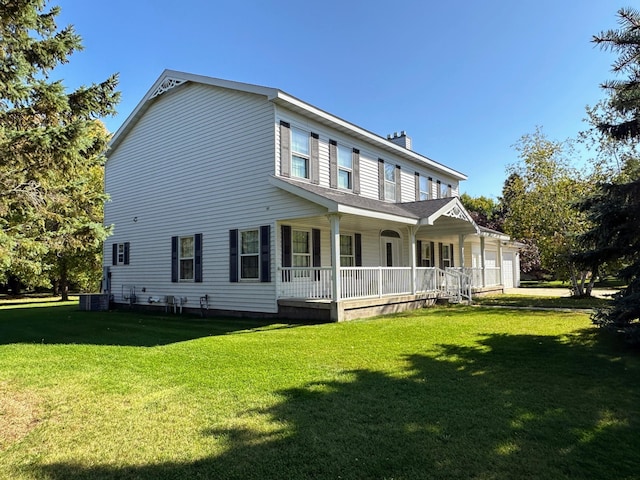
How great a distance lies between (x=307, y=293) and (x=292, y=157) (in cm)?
421

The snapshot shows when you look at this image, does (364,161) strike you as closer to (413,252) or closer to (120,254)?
(413,252)

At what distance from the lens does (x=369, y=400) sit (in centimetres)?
459

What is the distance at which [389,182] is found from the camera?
16.3m

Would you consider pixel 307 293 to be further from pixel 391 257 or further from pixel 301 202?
pixel 391 257

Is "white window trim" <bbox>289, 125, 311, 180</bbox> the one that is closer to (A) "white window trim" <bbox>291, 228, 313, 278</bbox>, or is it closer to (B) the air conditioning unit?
(A) "white window trim" <bbox>291, 228, 313, 278</bbox>

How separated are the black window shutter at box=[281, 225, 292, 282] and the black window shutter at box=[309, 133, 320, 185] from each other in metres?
1.96

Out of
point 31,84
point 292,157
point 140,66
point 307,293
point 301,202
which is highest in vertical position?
point 140,66

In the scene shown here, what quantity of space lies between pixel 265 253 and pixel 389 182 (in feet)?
22.4

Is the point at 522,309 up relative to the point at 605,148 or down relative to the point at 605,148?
down

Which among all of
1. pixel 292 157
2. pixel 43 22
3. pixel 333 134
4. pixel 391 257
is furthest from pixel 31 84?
pixel 391 257

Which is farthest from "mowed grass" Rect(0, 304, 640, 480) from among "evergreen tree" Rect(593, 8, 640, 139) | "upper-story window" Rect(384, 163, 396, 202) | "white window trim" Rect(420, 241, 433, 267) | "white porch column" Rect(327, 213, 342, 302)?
"white window trim" Rect(420, 241, 433, 267)

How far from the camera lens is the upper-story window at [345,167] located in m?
14.0

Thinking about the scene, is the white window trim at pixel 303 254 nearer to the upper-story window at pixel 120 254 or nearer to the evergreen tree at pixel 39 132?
the evergreen tree at pixel 39 132

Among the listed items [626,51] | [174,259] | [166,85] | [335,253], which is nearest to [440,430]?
[626,51]
